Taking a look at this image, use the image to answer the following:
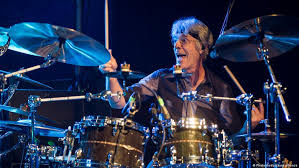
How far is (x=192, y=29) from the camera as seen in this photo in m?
3.81

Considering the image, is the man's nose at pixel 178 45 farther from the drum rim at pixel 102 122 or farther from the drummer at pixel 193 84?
the drum rim at pixel 102 122

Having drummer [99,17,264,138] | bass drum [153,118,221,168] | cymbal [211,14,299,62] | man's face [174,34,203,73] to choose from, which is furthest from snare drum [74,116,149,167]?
man's face [174,34,203,73]

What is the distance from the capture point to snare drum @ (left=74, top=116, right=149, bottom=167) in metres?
2.47

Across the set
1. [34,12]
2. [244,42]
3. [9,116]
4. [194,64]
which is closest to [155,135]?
[244,42]

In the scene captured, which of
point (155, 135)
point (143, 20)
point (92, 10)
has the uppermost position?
point (92, 10)

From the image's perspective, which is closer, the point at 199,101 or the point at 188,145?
the point at 188,145

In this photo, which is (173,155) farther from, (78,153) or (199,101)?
(199,101)

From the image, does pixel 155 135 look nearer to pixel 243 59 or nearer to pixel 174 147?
pixel 174 147

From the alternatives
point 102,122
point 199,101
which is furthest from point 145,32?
point 102,122

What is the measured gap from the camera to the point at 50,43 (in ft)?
9.25

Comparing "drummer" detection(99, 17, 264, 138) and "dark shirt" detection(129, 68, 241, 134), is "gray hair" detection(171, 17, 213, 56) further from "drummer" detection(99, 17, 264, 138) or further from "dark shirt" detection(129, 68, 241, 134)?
"dark shirt" detection(129, 68, 241, 134)

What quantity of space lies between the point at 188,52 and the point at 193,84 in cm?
35

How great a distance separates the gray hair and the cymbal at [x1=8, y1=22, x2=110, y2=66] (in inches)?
48.8

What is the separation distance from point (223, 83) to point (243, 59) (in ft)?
2.58
